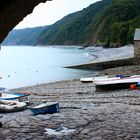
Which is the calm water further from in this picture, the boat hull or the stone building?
the boat hull

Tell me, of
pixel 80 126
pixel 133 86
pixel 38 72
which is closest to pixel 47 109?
pixel 80 126

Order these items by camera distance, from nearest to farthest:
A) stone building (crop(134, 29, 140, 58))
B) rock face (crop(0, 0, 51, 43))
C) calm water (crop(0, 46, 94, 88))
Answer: rock face (crop(0, 0, 51, 43)) → stone building (crop(134, 29, 140, 58)) → calm water (crop(0, 46, 94, 88))

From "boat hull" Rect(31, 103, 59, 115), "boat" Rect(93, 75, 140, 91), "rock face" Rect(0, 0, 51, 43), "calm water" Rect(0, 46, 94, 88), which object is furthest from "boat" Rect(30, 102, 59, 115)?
"calm water" Rect(0, 46, 94, 88)

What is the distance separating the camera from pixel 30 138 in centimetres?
1077

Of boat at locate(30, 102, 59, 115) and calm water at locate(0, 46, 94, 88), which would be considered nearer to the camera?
boat at locate(30, 102, 59, 115)

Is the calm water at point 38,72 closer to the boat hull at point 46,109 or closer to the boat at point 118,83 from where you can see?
the boat at point 118,83

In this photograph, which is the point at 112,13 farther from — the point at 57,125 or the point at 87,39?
the point at 57,125

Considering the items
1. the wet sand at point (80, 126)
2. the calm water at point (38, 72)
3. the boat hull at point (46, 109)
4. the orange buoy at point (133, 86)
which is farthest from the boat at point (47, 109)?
the calm water at point (38, 72)

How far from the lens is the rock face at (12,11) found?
7426 millimetres

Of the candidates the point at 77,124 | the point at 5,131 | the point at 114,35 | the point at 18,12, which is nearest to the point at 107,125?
the point at 77,124

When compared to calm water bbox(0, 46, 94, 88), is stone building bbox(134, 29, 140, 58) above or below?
above

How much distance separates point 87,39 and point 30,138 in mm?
182564

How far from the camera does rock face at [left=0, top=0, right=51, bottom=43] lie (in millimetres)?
7426

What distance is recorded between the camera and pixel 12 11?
299 inches
